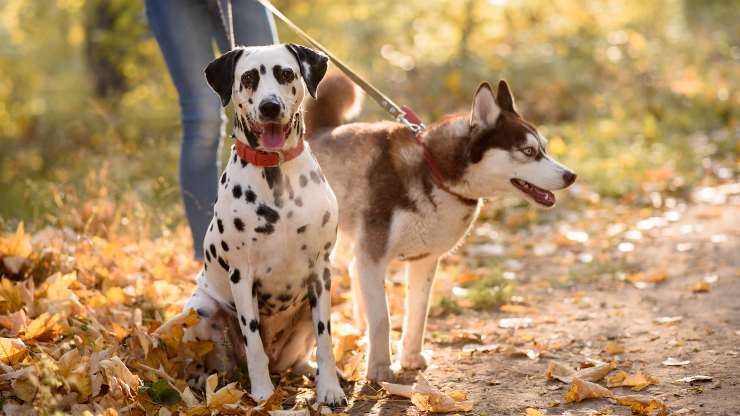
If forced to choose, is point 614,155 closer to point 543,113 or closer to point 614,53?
point 543,113

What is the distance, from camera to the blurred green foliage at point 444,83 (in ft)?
28.2

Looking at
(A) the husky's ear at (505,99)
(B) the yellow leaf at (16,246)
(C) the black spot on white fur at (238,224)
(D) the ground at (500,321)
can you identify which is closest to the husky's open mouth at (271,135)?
(C) the black spot on white fur at (238,224)

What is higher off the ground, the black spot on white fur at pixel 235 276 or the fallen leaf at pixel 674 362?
the black spot on white fur at pixel 235 276

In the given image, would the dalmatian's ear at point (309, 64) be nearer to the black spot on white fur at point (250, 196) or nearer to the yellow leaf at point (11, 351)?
the black spot on white fur at point (250, 196)

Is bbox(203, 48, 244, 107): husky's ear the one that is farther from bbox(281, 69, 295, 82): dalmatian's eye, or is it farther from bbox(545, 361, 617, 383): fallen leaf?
bbox(545, 361, 617, 383): fallen leaf

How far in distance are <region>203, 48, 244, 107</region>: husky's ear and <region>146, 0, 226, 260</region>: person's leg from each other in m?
1.26

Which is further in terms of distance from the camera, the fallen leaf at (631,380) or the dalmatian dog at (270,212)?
the fallen leaf at (631,380)

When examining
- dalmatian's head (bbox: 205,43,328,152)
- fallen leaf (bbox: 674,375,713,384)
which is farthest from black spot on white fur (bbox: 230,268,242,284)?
fallen leaf (bbox: 674,375,713,384)

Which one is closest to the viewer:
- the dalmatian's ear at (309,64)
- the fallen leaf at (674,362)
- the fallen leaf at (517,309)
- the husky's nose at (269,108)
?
the husky's nose at (269,108)

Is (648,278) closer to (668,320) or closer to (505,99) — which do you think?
(668,320)

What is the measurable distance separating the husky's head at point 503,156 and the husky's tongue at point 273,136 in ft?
3.51

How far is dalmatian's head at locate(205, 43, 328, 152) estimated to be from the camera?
3276 millimetres

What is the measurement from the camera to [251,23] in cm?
453

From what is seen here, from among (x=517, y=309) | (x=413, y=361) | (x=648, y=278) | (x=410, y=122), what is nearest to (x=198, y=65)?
(x=410, y=122)
